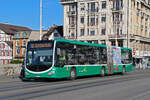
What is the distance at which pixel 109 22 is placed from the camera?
6769 centimetres

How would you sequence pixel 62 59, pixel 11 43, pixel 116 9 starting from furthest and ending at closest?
1. pixel 11 43
2. pixel 116 9
3. pixel 62 59

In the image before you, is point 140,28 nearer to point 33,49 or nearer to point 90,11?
point 90,11

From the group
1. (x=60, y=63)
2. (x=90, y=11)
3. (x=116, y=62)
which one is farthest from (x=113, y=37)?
(x=60, y=63)

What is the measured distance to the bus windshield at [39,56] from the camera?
20.9 meters

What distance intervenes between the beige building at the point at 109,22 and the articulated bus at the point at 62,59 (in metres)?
38.8

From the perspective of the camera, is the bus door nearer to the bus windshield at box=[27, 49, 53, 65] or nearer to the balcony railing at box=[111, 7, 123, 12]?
the bus windshield at box=[27, 49, 53, 65]

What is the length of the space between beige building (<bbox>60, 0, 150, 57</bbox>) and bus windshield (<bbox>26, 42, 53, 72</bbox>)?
45416 mm

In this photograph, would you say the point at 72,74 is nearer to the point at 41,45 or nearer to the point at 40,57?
the point at 40,57

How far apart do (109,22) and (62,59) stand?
47.2 metres

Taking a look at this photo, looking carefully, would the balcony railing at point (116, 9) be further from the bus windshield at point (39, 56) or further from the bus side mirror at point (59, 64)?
the bus windshield at point (39, 56)

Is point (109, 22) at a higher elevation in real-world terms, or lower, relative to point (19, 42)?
higher

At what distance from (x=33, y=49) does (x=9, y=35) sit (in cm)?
7290

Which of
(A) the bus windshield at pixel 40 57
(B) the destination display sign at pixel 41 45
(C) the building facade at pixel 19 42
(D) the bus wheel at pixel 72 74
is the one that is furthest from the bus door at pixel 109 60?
(C) the building facade at pixel 19 42

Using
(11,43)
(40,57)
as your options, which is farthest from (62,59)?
(11,43)
